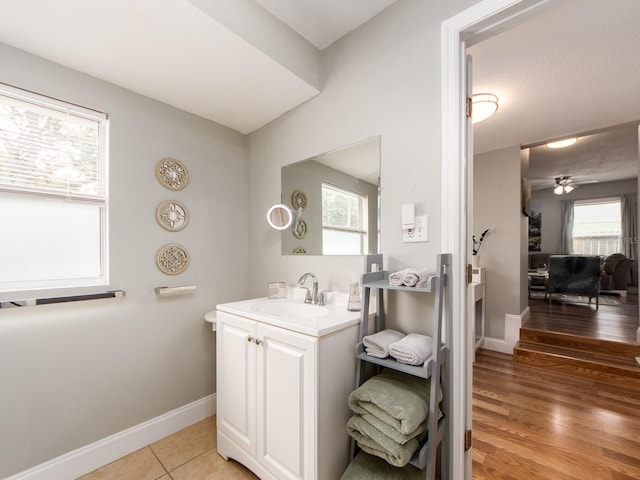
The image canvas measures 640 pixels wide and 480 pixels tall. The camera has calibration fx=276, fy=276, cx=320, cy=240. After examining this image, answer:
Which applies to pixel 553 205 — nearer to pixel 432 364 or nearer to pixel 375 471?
pixel 432 364

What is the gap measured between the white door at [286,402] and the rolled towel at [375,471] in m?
0.18

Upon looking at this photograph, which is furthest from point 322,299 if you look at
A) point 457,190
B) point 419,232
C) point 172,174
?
point 172,174

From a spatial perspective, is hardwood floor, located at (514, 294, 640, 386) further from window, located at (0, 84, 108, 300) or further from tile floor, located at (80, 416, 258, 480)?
window, located at (0, 84, 108, 300)

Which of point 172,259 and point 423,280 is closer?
point 423,280

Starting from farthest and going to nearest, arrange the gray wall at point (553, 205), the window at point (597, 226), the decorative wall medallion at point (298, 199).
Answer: the gray wall at point (553, 205) < the window at point (597, 226) < the decorative wall medallion at point (298, 199)

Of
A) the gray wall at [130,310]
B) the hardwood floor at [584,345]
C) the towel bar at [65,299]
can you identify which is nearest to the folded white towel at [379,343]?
the gray wall at [130,310]

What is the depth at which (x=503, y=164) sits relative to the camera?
336cm

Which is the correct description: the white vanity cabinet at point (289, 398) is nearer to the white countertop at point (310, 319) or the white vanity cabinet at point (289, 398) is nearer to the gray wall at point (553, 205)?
the white countertop at point (310, 319)

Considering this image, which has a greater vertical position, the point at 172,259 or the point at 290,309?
the point at 172,259

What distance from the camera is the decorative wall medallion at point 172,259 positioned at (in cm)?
190

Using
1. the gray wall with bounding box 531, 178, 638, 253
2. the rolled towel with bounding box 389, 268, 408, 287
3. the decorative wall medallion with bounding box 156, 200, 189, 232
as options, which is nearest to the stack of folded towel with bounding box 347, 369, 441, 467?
the rolled towel with bounding box 389, 268, 408, 287

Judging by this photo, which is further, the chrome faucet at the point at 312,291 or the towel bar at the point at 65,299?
the chrome faucet at the point at 312,291

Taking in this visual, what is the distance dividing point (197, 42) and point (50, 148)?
103 centimetres

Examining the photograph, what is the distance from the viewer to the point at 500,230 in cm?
336
